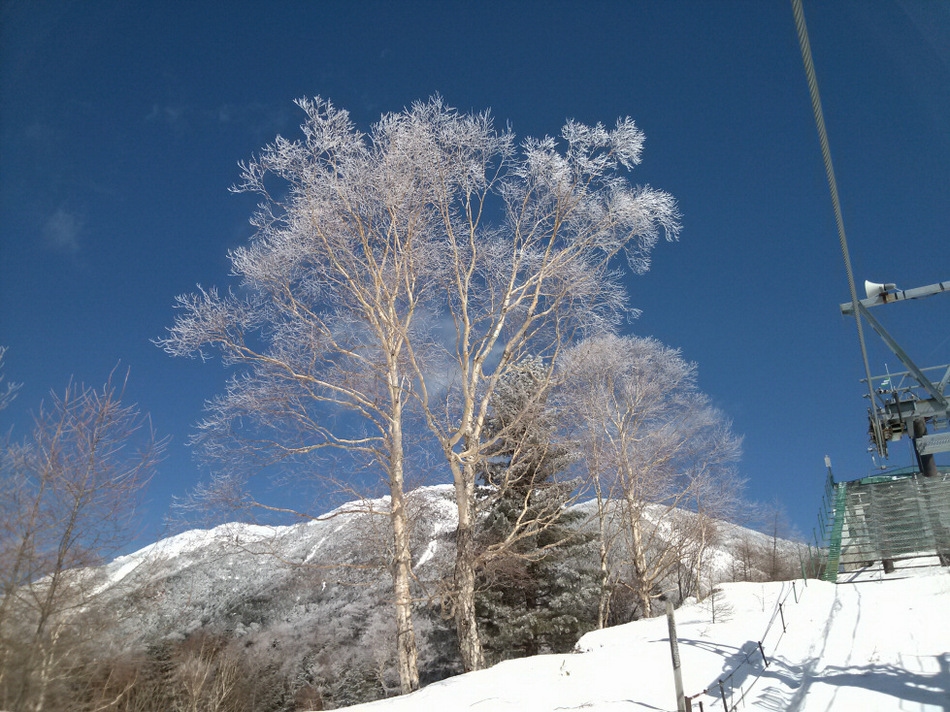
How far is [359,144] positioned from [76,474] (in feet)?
28.9

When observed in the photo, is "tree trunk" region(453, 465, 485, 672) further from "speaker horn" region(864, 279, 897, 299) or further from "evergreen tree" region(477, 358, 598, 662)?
"speaker horn" region(864, 279, 897, 299)

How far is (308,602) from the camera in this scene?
3828cm

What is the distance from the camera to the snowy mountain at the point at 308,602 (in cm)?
1274

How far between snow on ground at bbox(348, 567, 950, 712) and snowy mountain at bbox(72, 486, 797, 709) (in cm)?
91

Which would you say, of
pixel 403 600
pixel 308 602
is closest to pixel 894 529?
pixel 403 600

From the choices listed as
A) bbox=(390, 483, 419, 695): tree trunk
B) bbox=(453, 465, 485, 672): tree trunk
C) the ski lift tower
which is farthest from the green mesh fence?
bbox=(390, 483, 419, 695): tree trunk

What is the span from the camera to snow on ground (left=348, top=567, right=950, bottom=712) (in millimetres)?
9273

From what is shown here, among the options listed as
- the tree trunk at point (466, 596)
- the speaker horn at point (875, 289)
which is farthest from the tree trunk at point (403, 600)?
the speaker horn at point (875, 289)

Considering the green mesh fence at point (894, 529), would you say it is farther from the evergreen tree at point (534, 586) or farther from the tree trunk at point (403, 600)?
the tree trunk at point (403, 600)

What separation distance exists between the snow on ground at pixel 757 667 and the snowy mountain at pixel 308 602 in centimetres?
91

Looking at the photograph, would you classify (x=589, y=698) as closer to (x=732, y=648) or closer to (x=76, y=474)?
(x=732, y=648)

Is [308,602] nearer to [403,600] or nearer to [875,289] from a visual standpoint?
[403,600]

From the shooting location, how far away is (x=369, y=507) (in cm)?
1296

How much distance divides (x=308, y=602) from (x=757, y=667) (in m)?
32.1
